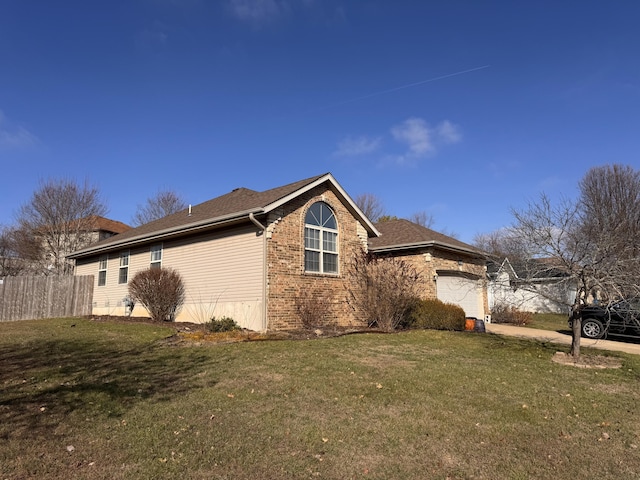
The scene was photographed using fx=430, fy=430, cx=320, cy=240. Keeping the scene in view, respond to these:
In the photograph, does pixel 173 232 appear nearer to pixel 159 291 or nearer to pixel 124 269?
pixel 159 291

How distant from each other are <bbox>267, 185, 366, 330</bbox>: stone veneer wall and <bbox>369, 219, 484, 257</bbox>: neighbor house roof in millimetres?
2419

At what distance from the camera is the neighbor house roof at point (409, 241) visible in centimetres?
1722

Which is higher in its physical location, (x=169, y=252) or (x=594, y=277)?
(x=169, y=252)

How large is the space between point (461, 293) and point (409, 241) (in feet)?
12.5

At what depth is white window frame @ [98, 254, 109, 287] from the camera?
20.1 metres

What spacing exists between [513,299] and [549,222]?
1737 cm

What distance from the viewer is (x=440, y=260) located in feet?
58.4

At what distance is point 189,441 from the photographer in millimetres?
4199

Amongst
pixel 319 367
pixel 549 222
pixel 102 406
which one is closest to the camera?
pixel 102 406

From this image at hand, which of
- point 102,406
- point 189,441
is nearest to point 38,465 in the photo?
point 189,441

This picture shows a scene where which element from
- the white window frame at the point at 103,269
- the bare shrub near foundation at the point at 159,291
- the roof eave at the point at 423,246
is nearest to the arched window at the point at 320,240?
the roof eave at the point at 423,246

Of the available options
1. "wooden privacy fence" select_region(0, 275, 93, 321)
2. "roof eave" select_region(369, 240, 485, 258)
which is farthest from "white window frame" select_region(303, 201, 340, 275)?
"wooden privacy fence" select_region(0, 275, 93, 321)

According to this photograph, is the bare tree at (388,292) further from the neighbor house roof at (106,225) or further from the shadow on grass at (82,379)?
the neighbor house roof at (106,225)

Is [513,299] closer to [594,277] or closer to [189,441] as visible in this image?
[594,277]
